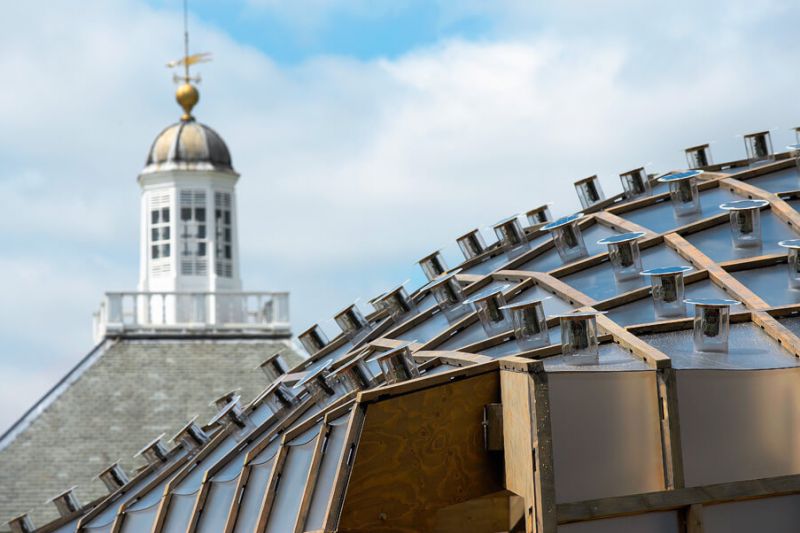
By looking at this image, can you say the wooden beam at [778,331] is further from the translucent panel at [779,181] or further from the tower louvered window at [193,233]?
the tower louvered window at [193,233]

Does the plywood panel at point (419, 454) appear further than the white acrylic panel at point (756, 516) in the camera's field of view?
No

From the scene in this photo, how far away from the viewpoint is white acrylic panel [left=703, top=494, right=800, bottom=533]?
22406 mm

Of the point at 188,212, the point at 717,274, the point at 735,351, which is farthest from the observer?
the point at 188,212

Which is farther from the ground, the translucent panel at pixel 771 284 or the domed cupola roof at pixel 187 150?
the domed cupola roof at pixel 187 150

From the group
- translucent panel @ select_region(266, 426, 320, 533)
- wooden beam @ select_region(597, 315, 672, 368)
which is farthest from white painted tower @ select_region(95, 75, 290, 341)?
wooden beam @ select_region(597, 315, 672, 368)

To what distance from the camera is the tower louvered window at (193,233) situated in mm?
95188

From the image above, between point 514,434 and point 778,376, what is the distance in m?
4.10

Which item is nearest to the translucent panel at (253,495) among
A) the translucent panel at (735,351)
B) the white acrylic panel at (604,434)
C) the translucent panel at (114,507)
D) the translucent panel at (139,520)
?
the translucent panel at (139,520)

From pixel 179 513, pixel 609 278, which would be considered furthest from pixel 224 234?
pixel 609 278

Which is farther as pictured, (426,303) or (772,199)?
(426,303)

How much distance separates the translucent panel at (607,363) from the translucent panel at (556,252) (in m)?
6.93

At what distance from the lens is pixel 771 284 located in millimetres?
27062

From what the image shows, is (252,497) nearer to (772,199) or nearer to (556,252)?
(556,252)

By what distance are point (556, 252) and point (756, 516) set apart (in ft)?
35.7
